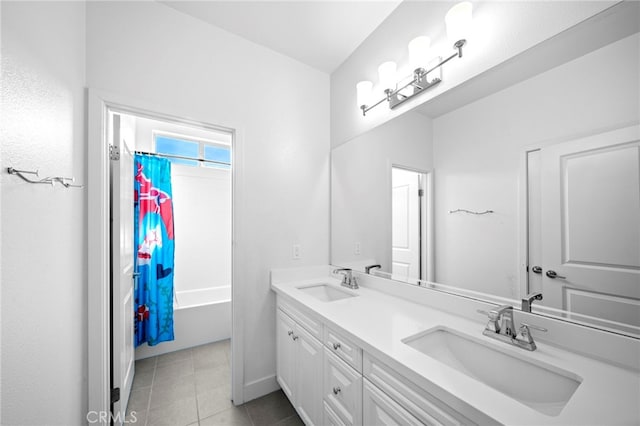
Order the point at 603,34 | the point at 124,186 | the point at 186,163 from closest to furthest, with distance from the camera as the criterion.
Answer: the point at 603,34, the point at 124,186, the point at 186,163

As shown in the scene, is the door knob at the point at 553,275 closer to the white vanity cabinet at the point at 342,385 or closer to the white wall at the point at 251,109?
the white vanity cabinet at the point at 342,385

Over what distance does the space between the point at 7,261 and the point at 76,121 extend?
840 mm

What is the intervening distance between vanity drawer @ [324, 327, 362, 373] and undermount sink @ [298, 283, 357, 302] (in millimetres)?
598

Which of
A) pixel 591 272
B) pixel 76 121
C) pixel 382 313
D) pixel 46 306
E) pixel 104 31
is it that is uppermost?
pixel 104 31

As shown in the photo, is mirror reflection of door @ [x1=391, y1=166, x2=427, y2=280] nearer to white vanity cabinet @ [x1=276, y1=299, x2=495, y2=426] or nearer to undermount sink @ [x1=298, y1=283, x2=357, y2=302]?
undermount sink @ [x1=298, y1=283, x2=357, y2=302]

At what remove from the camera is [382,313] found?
1.26 m

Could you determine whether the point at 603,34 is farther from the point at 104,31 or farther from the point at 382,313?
the point at 104,31

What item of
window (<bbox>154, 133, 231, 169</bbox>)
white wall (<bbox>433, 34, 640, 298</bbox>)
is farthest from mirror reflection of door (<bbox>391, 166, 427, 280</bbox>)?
window (<bbox>154, 133, 231, 169</bbox>)

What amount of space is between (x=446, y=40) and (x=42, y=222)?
1887 millimetres

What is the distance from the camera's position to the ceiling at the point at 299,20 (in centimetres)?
154

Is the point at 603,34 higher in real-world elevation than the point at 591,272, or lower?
higher

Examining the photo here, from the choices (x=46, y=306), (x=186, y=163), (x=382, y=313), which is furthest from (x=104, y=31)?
(x=382, y=313)

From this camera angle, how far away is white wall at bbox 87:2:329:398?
1.43 meters

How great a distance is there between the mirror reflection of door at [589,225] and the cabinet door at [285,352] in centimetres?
133
